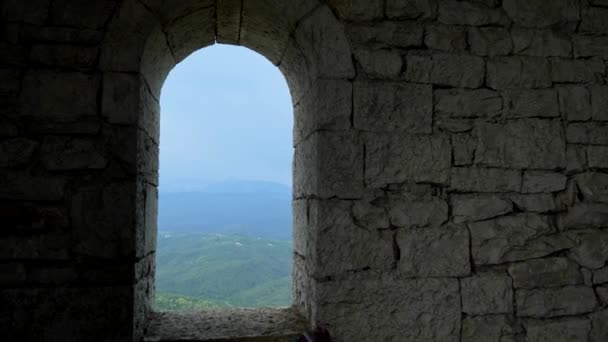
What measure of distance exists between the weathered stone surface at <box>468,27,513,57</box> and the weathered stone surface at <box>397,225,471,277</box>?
107 cm

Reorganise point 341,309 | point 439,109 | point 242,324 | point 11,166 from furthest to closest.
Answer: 1. point 242,324
2. point 439,109
3. point 341,309
4. point 11,166

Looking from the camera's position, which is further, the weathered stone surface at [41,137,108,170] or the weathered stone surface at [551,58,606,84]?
the weathered stone surface at [551,58,606,84]

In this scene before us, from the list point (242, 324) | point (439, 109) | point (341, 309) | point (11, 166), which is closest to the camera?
point (11, 166)

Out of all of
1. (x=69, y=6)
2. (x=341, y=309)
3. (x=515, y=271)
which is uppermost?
(x=69, y=6)

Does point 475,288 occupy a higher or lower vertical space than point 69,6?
lower

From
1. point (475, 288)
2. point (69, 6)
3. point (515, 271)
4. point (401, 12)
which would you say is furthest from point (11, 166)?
point (515, 271)

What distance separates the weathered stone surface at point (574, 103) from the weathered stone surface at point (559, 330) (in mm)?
1219

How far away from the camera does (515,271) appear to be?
8.21 feet

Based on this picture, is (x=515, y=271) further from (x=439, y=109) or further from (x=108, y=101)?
(x=108, y=101)

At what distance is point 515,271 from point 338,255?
107cm

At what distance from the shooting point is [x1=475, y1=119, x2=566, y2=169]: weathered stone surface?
99.7 inches

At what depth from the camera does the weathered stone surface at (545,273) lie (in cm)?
251

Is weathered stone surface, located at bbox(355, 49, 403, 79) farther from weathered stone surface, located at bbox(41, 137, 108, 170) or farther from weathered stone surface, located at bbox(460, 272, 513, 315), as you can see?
weathered stone surface, located at bbox(41, 137, 108, 170)

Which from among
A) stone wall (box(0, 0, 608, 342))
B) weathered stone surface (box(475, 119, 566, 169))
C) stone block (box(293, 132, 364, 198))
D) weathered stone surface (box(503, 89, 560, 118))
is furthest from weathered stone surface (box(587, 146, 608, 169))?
stone block (box(293, 132, 364, 198))
